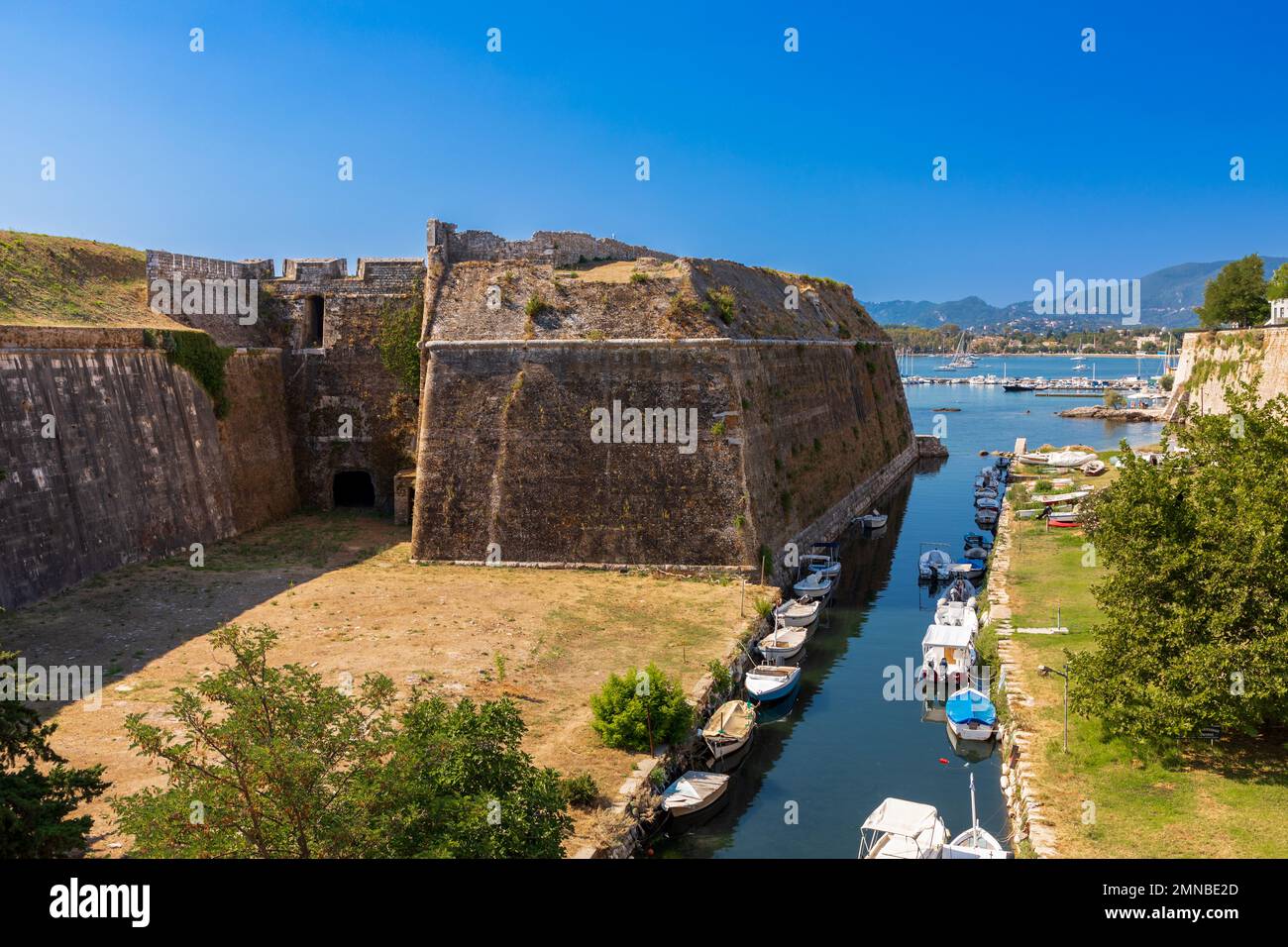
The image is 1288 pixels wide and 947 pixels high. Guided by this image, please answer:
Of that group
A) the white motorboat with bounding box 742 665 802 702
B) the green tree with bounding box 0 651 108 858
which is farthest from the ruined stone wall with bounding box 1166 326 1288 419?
the green tree with bounding box 0 651 108 858

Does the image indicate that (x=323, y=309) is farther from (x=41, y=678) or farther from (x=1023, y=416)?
(x=1023, y=416)

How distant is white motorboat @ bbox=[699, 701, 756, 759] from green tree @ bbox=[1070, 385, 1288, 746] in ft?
18.8

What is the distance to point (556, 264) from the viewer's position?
29.9m

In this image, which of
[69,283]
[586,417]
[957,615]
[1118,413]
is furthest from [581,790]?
[1118,413]

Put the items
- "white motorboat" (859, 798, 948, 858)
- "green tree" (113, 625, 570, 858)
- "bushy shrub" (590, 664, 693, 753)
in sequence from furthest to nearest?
"bushy shrub" (590, 664, 693, 753) → "white motorboat" (859, 798, 948, 858) → "green tree" (113, 625, 570, 858)

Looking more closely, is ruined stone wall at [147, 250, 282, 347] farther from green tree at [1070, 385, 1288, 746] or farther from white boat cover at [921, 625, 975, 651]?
green tree at [1070, 385, 1288, 746]

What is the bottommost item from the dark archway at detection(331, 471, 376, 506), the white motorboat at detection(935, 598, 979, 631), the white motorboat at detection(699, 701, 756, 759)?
the white motorboat at detection(699, 701, 756, 759)

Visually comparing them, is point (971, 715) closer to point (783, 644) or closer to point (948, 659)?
point (948, 659)

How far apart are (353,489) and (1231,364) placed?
142 ft

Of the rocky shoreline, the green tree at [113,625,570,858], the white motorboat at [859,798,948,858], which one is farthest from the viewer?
the rocky shoreline

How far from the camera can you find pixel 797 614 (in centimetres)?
2341

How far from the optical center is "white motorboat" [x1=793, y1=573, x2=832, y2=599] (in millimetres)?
25894
